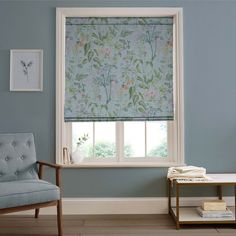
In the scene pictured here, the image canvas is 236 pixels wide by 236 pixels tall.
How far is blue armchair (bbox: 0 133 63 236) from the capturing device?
263cm

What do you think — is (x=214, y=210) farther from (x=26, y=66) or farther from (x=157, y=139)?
(x=26, y=66)

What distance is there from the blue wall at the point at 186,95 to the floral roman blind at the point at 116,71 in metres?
0.19

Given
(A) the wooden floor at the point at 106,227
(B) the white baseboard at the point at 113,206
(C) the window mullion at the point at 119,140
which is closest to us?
(A) the wooden floor at the point at 106,227

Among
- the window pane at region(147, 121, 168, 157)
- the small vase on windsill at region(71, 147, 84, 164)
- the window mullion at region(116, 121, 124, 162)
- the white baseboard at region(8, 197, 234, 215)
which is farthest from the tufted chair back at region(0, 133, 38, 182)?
the window pane at region(147, 121, 168, 157)

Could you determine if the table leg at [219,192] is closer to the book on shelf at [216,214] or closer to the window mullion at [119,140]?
the book on shelf at [216,214]

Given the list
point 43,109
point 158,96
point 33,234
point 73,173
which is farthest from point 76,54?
point 33,234

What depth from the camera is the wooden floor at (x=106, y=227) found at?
2.95 m

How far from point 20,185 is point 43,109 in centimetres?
101

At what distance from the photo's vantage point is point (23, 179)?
3178mm

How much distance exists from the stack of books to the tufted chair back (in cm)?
161

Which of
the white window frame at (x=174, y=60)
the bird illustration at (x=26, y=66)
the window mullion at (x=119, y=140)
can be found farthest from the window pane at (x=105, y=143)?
the bird illustration at (x=26, y=66)

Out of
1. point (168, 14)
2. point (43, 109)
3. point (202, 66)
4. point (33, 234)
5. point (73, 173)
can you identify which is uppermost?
point (168, 14)

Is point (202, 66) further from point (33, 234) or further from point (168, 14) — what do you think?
point (33, 234)

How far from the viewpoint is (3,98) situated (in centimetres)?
354
